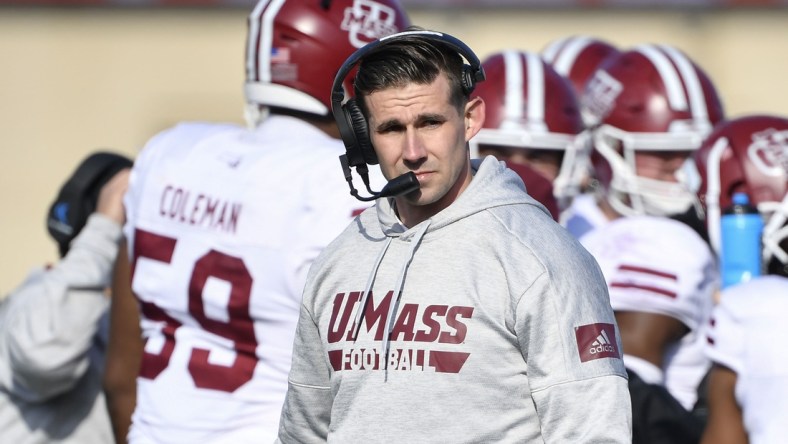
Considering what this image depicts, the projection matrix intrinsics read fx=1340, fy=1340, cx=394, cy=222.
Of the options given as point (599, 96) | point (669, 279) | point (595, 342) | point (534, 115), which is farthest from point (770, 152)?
point (595, 342)

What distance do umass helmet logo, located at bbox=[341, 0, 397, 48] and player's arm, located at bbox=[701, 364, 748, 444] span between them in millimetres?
1295

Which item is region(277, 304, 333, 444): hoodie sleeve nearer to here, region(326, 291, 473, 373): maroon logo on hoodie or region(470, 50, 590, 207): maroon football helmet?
region(326, 291, 473, 373): maroon logo on hoodie

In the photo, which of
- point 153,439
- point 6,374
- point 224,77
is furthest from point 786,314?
point 224,77

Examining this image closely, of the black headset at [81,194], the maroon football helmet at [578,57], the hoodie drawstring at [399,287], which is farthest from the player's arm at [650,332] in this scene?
the maroon football helmet at [578,57]

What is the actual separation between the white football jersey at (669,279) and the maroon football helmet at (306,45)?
0.94 metres

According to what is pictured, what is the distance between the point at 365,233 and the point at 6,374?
183 cm

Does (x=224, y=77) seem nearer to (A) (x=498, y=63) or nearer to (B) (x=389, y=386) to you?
(A) (x=498, y=63)

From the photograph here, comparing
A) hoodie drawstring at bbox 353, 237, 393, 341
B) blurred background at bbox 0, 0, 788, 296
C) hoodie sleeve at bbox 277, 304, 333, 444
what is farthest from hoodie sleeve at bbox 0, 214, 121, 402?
blurred background at bbox 0, 0, 788, 296

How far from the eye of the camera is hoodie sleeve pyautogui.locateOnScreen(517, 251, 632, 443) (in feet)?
7.37

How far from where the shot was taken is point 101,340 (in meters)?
4.18

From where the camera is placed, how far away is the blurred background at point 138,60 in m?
11.3

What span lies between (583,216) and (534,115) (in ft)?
2.01

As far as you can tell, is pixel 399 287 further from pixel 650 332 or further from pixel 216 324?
pixel 650 332

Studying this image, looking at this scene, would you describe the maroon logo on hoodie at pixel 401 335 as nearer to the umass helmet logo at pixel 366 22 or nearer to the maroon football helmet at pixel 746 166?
the umass helmet logo at pixel 366 22
